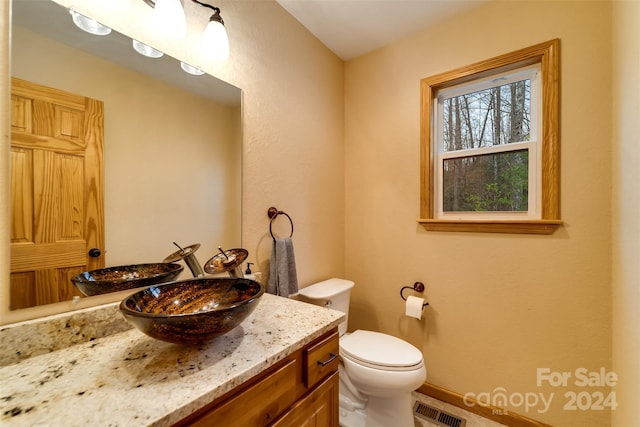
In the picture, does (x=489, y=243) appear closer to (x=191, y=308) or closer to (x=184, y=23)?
(x=191, y=308)

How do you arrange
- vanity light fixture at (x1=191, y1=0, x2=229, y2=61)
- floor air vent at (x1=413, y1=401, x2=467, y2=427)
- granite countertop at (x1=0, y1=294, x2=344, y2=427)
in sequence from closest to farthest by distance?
granite countertop at (x1=0, y1=294, x2=344, y2=427)
vanity light fixture at (x1=191, y1=0, x2=229, y2=61)
floor air vent at (x1=413, y1=401, x2=467, y2=427)

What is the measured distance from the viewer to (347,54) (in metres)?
2.06

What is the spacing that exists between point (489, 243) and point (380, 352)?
0.93 m

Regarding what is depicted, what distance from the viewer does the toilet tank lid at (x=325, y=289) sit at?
1604mm

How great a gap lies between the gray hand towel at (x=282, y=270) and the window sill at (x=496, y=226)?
0.93m

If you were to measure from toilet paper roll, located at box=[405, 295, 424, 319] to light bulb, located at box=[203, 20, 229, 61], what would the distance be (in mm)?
1778

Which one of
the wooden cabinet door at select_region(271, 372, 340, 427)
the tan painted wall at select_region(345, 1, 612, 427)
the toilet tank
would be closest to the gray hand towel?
the toilet tank

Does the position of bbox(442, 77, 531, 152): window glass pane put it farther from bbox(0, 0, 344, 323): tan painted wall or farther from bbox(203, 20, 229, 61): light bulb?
bbox(203, 20, 229, 61): light bulb

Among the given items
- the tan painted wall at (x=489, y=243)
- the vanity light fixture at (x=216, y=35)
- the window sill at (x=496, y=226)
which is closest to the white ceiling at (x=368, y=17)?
the tan painted wall at (x=489, y=243)

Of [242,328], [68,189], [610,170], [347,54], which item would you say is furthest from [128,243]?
[610,170]

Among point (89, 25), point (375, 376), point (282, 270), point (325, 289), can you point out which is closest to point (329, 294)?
point (325, 289)

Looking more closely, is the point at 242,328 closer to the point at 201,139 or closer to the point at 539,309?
the point at 201,139

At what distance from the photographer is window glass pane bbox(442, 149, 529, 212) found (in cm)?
155

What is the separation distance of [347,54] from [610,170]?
70.7 inches
